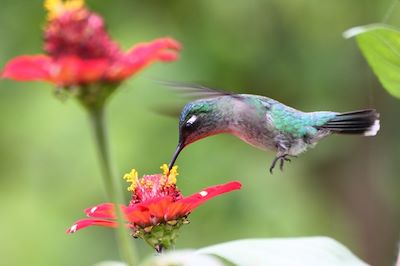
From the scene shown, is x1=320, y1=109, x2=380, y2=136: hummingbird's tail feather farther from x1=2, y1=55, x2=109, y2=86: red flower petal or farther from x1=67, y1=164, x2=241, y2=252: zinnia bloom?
x1=2, y1=55, x2=109, y2=86: red flower petal

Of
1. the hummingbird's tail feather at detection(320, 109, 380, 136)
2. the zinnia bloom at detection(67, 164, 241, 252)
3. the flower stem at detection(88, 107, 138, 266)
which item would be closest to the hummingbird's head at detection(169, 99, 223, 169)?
the zinnia bloom at detection(67, 164, 241, 252)

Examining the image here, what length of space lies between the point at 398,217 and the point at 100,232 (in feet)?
4.24

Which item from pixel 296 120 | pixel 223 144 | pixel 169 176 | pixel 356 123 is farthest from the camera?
pixel 223 144

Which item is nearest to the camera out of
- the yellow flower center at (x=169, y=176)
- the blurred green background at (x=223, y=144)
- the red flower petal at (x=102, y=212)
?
the red flower petal at (x=102, y=212)

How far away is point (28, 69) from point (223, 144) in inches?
93.2

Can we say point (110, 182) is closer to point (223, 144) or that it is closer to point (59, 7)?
point (59, 7)

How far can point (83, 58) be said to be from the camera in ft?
2.92

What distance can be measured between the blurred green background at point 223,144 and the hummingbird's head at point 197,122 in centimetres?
152

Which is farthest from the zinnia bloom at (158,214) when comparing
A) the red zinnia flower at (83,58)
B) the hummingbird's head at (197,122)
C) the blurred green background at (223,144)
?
the blurred green background at (223,144)

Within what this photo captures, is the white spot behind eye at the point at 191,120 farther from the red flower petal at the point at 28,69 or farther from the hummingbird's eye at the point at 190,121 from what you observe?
the red flower petal at the point at 28,69

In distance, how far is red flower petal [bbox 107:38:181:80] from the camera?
2.81 feet

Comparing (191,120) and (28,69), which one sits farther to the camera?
(191,120)

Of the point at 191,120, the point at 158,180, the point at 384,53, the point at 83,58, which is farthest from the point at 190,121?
the point at 83,58

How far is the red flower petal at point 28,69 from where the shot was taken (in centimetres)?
86
